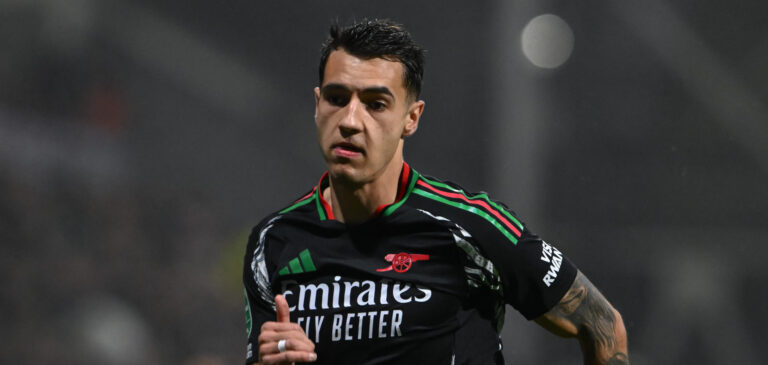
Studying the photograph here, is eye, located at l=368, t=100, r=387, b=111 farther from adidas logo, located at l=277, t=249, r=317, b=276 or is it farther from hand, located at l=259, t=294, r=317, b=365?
hand, located at l=259, t=294, r=317, b=365

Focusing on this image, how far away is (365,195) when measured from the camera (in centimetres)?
192

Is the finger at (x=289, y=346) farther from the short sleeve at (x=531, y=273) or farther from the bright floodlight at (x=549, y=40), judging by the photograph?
the bright floodlight at (x=549, y=40)

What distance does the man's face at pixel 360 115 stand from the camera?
1.83m

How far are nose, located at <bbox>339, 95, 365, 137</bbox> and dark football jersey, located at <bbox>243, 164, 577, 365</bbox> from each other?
22cm

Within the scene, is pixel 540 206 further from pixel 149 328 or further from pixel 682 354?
pixel 149 328

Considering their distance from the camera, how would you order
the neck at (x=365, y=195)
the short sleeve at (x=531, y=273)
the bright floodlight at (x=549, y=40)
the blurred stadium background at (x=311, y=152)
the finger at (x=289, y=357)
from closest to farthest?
the finger at (x=289, y=357) < the short sleeve at (x=531, y=273) < the neck at (x=365, y=195) < the blurred stadium background at (x=311, y=152) < the bright floodlight at (x=549, y=40)

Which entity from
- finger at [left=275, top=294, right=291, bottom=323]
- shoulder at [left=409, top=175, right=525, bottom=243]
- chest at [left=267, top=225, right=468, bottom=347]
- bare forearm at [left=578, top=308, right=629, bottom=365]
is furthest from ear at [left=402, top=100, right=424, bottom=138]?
bare forearm at [left=578, top=308, right=629, bottom=365]

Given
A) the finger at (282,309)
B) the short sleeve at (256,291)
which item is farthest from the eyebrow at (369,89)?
the finger at (282,309)

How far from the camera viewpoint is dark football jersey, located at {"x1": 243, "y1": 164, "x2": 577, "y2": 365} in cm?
183

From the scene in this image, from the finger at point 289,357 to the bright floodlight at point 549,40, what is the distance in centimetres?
234

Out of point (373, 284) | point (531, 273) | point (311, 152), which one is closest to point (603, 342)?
point (531, 273)

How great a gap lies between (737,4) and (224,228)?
8.55 ft

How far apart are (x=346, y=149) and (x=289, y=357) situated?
1.57 ft

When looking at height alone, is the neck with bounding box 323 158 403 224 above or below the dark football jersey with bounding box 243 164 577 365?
above
